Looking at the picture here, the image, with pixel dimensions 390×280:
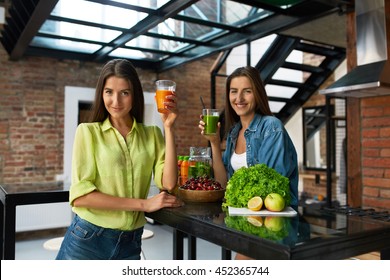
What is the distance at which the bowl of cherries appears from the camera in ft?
4.65

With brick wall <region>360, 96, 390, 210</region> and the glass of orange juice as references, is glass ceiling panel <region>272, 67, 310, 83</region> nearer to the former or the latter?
brick wall <region>360, 96, 390, 210</region>

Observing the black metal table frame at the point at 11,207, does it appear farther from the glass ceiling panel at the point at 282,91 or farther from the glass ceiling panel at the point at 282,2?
the glass ceiling panel at the point at 282,91

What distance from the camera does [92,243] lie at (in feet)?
4.41

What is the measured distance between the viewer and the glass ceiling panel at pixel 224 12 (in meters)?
3.36

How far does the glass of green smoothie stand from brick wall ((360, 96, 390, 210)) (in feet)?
5.74

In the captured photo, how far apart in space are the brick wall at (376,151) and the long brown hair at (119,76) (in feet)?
6.93

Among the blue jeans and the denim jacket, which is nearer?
the blue jeans

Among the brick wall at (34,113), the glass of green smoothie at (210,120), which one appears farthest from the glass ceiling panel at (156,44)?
the glass of green smoothie at (210,120)

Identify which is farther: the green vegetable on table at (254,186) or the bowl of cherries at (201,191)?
the bowl of cherries at (201,191)

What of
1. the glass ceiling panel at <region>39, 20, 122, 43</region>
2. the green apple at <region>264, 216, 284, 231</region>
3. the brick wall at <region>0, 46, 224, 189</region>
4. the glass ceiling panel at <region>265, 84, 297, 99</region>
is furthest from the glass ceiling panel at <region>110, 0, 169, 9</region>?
the glass ceiling panel at <region>265, 84, 297, 99</region>
